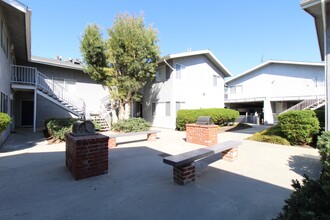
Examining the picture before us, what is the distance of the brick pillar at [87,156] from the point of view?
4.27 meters

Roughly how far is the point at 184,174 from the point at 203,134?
463 cm

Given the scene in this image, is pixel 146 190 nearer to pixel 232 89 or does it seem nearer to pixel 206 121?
pixel 206 121

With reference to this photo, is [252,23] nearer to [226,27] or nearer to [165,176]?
[226,27]

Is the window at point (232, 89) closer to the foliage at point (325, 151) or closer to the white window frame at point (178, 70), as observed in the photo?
the white window frame at point (178, 70)

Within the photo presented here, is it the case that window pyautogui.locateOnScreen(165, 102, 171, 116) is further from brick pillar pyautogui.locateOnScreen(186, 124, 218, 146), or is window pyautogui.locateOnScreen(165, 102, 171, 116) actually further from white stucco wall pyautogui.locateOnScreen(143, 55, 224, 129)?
Answer: brick pillar pyautogui.locateOnScreen(186, 124, 218, 146)

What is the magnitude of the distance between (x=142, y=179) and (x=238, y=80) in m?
24.3

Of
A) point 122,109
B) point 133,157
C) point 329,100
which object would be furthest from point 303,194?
point 122,109

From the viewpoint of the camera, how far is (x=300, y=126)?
813 cm

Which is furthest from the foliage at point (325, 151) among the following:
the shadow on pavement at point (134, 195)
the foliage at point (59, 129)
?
the foliage at point (59, 129)

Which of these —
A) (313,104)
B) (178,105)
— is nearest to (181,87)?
(178,105)

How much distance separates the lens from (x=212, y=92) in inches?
736

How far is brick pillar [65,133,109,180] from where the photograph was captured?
4266 mm

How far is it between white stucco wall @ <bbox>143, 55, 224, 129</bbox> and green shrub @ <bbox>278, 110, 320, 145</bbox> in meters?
8.18

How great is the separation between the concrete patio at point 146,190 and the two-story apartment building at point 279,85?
1632 centimetres
